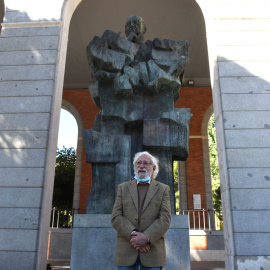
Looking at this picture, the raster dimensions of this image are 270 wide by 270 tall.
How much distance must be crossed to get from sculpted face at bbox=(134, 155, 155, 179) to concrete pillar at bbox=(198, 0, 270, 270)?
291 centimetres

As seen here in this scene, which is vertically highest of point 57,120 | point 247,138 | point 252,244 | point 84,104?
point 84,104

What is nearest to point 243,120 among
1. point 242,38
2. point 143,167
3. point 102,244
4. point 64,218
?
point 242,38

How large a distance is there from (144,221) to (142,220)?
0.05 ft

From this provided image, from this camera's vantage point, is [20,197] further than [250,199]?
Yes

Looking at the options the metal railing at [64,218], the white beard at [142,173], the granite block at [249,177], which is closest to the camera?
the white beard at [142,173]

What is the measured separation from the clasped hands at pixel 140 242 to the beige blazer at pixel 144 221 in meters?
0.04

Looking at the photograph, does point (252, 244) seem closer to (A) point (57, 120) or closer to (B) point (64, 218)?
(A) point (57, 120)

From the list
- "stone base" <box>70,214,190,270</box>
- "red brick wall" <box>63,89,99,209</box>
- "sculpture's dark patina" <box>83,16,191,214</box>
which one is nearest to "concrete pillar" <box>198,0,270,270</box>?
"sculpture's dark patina" <box>83,16,191,214</box>

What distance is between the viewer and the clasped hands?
2.01 m

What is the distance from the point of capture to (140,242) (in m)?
2.00

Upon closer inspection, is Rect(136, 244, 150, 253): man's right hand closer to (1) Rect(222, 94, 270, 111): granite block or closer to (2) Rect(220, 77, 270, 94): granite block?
(1) Rect(222, 94, 270, 111): granite block

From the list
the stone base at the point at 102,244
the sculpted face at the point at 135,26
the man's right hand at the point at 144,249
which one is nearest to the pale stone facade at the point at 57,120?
the stone base at the point at 102,244

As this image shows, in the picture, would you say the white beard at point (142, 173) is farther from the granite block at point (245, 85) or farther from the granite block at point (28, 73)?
the granite block at point (28, 73)

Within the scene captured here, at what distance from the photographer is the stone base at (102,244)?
3.52 meters
